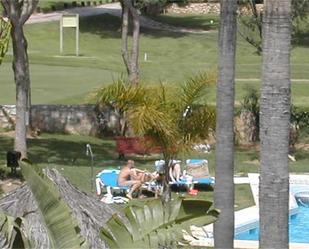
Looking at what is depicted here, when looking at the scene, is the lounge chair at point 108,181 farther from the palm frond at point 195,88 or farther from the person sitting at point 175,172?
the palm frond at point 195,88

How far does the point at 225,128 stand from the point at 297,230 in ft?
33.3

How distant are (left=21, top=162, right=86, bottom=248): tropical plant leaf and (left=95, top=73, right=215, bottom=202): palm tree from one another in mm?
12068

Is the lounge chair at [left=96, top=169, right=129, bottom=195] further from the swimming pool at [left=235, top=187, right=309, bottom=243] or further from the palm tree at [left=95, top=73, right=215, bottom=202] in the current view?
the swimming pool at [left=235, top=187, right=309, bottom=243]

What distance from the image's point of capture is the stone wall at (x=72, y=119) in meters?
32.2

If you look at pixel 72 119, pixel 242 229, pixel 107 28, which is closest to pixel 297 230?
pixel 242 229

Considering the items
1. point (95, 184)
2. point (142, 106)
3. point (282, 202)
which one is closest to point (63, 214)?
point (282, 202)

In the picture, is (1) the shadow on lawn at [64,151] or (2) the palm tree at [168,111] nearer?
(2) the palm tree at [168,111]

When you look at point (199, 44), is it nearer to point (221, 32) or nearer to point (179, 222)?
point (221, 32)

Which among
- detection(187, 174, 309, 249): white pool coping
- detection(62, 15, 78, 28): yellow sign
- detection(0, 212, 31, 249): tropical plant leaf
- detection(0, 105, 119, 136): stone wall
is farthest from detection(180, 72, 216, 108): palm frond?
detection(62, 15, 78, 28): yellow sign

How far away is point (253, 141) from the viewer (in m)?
31.3

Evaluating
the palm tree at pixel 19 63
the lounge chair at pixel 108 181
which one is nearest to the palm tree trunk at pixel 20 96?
the palm tree at pixel 19 63

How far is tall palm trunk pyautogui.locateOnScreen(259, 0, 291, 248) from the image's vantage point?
26.5ft

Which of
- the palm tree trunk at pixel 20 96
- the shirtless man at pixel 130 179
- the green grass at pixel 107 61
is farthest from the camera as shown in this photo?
the green grass at pixel 107 61

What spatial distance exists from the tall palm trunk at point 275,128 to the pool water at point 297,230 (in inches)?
454
